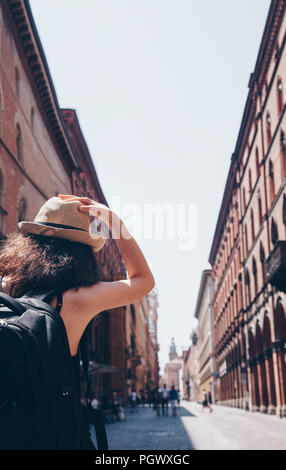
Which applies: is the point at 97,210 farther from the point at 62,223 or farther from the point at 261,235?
the point at 261,235

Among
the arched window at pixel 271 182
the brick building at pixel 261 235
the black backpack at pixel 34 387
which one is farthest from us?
the arched window at pixel 271 182

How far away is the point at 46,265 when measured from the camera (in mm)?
2365

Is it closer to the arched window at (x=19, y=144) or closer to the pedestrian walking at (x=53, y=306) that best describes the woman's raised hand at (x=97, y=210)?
the pedestrian walking at (x=53, y=306)

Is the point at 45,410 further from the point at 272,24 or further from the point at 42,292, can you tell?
the point at 272,24

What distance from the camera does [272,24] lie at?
30.0m

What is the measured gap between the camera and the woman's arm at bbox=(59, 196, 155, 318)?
234 centimetres

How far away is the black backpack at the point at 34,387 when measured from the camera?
76.1 inches

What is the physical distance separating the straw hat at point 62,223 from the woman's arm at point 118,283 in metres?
0.04

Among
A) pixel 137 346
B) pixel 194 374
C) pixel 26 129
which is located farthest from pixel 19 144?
pixel 194 374

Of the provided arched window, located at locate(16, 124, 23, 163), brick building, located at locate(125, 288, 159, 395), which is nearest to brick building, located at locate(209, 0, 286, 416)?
brick building, located at locate(125, 288, 159, 395)

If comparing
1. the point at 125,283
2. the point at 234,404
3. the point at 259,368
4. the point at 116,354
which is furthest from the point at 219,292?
the point at 125,283

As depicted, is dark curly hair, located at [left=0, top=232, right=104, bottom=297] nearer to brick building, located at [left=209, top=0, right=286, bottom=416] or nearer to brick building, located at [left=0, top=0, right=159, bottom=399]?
brick building, located at [left=0, top=0, right=159, bottom=399]

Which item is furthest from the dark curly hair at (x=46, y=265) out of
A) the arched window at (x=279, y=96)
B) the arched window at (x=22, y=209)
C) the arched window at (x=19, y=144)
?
the arched window at (x=279, y=96)

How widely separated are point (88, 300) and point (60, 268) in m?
0.17
